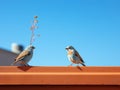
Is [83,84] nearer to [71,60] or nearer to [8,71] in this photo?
[8,71]

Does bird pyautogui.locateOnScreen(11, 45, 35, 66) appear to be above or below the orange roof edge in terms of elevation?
below

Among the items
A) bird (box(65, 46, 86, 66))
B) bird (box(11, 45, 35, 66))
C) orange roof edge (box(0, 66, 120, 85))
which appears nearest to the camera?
orange roof edge (box(0, 66, 120, 85))

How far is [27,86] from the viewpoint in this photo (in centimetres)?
209

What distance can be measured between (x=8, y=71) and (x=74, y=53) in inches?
119

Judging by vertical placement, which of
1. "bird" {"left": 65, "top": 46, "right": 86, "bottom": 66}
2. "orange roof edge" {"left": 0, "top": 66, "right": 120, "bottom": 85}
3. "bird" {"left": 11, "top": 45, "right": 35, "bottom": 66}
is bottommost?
"bird" {"left": 65, "top": 46, "right": 86, "bottom": 66}

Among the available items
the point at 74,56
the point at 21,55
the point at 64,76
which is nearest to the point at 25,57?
the point at 21,55

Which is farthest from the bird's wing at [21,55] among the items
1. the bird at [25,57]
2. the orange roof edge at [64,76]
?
the orange roof edge at [64,76]

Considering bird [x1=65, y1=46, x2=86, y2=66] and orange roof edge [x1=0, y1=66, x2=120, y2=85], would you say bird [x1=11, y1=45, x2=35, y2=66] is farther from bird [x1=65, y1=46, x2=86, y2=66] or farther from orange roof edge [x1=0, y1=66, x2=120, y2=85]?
orange roof edge [x1=0, y1=66, x2=120, y2=85]

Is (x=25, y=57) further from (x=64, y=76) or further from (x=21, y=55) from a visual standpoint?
(x=64, y=76)

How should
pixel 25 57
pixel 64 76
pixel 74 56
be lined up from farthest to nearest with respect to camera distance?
1. pixel 74 56
2. pixel 25 57
3. pixel 64 76

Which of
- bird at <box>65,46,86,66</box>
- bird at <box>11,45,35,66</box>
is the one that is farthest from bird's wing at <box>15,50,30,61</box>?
bird at <box>65,46,86,66</box>

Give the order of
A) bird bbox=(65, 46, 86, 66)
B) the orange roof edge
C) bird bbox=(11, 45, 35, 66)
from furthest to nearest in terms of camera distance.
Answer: bird bbox=(65, 46, 86, 66), bird bbox=(11, 45, 35, 66), the orange roof edge

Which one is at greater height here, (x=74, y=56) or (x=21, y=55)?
(x=21, y=55)

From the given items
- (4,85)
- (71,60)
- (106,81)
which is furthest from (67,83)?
(71,60)
